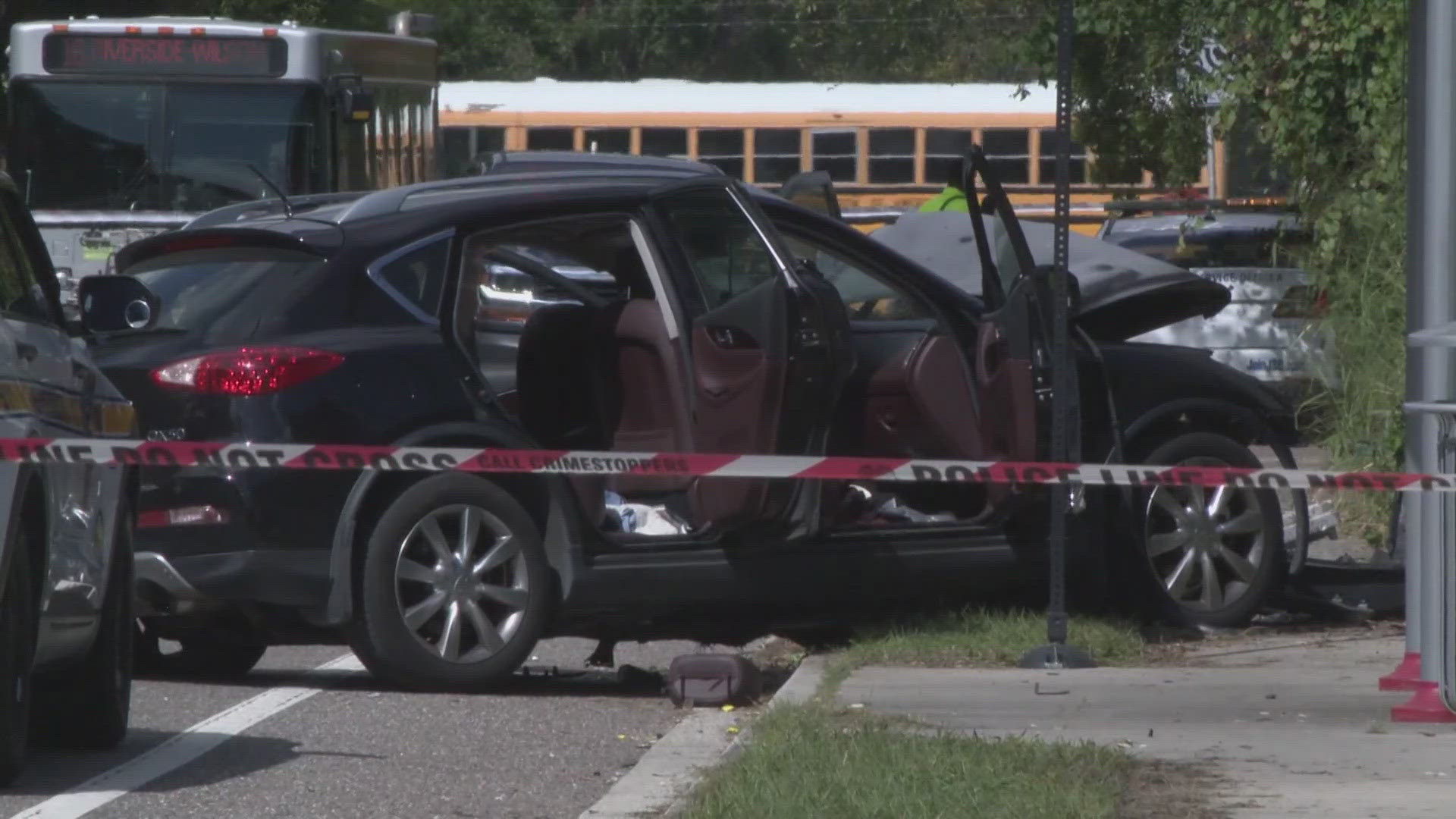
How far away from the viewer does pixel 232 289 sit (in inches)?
326

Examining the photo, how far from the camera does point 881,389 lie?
30.0 ft

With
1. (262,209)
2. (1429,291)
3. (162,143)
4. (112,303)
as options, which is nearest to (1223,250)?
(162,143)

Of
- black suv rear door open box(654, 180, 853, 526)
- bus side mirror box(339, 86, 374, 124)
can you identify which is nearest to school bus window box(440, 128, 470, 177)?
bus side mirror box(339, 86, 374, 124)

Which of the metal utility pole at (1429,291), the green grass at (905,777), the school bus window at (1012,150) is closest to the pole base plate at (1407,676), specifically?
the metal utility pole at (1429,291)

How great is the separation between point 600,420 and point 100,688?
93.2 inches

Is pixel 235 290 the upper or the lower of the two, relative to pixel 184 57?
lower

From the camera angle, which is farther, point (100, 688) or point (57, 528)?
point (100, 688)

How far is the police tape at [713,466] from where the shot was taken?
23.2ft

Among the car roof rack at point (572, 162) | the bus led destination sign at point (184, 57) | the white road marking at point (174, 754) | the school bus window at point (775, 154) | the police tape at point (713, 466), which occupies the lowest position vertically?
the white road marking at point (174, 754)

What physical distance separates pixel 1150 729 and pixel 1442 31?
2255 mm

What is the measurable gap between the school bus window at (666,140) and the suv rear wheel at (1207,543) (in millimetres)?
22854

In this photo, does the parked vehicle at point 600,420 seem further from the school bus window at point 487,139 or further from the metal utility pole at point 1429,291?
the school bus window at point 487,139

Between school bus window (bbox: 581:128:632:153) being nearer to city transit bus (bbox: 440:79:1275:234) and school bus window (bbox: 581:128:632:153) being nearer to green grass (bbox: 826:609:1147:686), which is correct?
city transit bus (bbox: 440:79:1275:234)

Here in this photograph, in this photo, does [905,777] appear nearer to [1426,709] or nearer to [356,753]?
[356,753]
